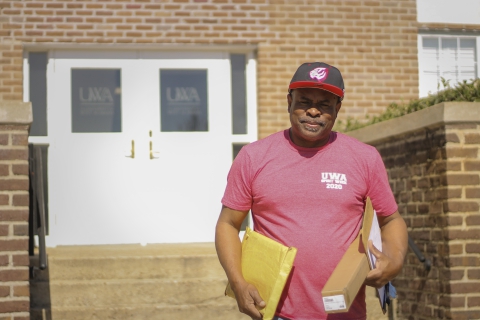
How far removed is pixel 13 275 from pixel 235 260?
3092mm

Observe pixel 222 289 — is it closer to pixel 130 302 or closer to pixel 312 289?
pixel 130 302

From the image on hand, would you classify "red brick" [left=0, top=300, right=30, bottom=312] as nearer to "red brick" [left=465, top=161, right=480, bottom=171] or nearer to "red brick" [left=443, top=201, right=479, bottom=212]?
"red brick" [left=443, top=201, right=479, bottom=212]

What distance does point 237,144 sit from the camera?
9.61m

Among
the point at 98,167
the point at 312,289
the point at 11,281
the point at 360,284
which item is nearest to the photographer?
the point at 360,284

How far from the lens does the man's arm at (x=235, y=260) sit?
3189 mm

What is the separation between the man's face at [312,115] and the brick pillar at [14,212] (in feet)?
10.3

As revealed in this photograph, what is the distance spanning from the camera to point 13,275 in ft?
19.7

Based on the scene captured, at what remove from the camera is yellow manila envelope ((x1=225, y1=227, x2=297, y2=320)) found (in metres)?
3.15

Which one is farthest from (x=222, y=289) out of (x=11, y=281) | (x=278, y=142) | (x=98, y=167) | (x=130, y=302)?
(x=278, y=142)

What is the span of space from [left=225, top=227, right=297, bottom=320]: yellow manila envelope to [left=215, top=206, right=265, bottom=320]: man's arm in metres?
0.03

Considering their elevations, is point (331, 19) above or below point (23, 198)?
above

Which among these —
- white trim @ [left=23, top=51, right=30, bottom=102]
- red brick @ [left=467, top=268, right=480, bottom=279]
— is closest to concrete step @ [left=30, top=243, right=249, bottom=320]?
red brick @ [left=467, top=268, right=480, bottom=279]

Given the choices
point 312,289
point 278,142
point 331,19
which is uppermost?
point 331,19

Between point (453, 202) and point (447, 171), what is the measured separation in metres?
0.23
